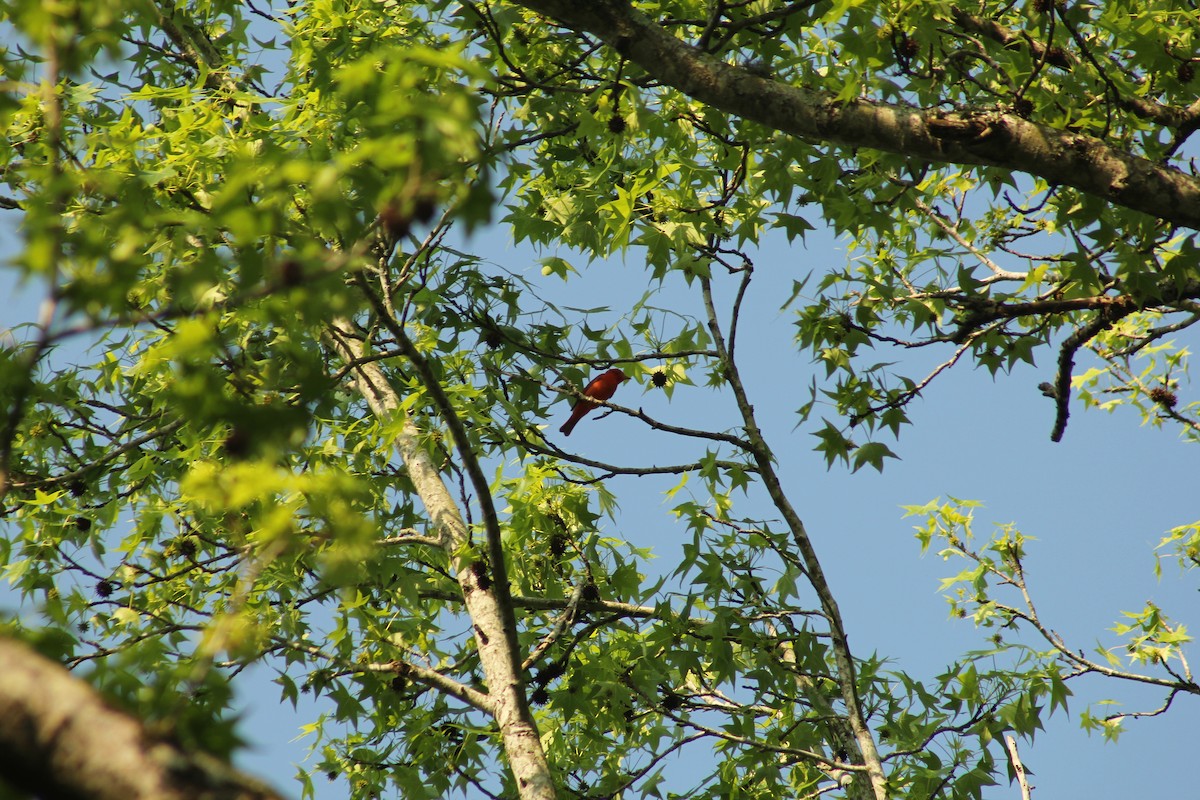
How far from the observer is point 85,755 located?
1233 mm

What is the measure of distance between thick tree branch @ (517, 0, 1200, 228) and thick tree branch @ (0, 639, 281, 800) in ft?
9.86

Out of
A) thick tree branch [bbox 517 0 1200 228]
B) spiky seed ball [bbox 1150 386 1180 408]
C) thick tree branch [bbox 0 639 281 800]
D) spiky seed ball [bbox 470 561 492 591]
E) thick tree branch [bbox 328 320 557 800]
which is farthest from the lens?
spiky seed ball [bbox 1150 386 1180 408]

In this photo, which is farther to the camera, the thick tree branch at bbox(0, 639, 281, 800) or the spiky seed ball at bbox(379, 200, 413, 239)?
the spiky seed ball at bbox(379, 200, 413, 239)

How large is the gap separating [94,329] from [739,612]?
13.8 ft

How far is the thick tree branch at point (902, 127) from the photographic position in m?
3.59

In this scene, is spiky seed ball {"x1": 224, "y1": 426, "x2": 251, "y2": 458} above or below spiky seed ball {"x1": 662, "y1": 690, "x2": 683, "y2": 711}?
below

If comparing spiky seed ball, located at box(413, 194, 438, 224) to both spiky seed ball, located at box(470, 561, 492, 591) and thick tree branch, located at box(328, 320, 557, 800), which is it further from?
spiky seed ball, located at box(470, 561, 492, 591)

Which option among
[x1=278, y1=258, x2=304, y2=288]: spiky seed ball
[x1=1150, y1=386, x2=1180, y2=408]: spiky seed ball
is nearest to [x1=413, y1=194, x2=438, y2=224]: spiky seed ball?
[x1=278, y1=258, x2=304, y2=288]: spiky seed ball

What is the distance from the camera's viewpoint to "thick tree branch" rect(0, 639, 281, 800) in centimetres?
122

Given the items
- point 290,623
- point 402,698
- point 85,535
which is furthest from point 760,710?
point 85,535

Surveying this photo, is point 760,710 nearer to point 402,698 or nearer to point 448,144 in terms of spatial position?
point 402,698

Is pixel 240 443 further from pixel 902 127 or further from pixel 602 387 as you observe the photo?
pixel 602 387

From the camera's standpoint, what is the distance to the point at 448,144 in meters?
1.69

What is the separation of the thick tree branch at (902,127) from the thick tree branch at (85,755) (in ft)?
9.86
